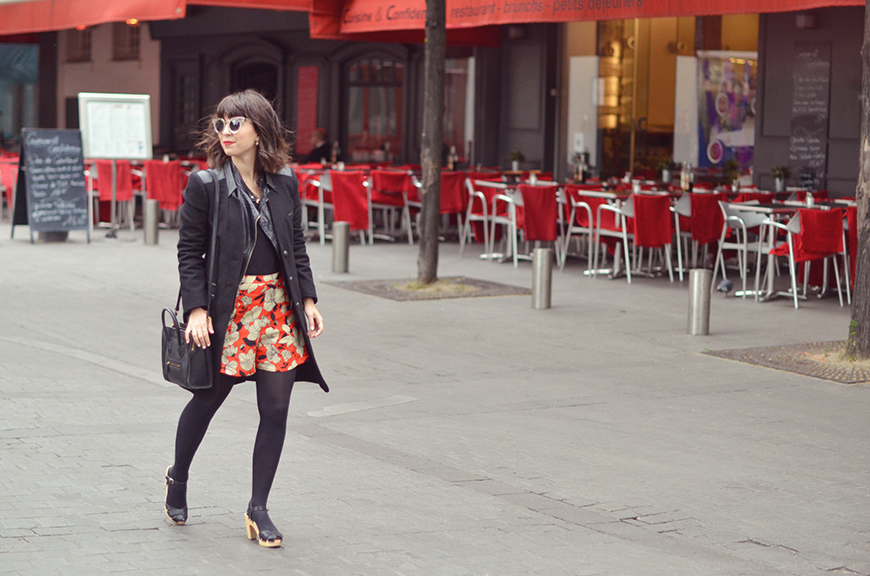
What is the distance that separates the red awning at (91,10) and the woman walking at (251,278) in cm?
1199

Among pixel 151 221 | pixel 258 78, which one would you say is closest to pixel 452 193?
pixel 151 221

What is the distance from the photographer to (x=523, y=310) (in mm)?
11055

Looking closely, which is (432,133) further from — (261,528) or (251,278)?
(261,528)

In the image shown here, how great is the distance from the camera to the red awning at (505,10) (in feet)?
40.2

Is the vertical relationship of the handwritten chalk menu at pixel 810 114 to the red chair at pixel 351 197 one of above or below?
above

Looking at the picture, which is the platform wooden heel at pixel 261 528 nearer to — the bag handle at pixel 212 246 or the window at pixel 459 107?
Result: the bag handle at pixel 212 246

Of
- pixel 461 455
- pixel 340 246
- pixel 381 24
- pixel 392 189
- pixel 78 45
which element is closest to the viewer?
pixel 461 455

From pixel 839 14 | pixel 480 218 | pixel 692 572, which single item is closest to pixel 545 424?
pixel 692 572

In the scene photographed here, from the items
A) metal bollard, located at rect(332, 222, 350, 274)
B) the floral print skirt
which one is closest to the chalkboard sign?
metal bollard, located at rect(332, 222, 350, 274)

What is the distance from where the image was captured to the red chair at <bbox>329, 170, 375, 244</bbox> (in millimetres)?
15734

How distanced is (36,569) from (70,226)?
1238 centimetres

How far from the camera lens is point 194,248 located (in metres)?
4.47

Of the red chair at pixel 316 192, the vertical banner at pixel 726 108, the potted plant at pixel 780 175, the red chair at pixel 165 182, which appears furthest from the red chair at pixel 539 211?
the red chair at pixel 165 182

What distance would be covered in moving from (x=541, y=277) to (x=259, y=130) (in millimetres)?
6699
